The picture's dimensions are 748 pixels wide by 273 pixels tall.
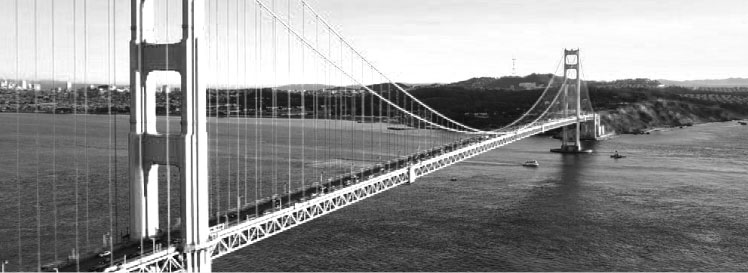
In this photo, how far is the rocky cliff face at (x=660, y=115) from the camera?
72.1 m

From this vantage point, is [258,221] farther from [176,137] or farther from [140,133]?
[140,133]

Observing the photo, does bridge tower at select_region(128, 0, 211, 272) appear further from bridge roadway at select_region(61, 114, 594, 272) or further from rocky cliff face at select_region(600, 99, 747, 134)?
rocky cliff face at select_region(600, 99, 747, 134)

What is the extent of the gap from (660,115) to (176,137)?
78.9m

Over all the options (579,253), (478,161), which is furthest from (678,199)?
(478,161)

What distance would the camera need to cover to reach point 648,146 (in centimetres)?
5491

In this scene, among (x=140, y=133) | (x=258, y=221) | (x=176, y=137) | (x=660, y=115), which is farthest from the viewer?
(x=660, y=115)

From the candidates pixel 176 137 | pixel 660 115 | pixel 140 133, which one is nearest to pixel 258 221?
pixel 176 137

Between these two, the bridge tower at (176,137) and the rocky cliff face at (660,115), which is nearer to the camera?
the bridge tower at (176,137)

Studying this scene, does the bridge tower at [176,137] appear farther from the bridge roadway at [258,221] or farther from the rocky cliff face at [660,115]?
the rocky cliff face at [660,115]

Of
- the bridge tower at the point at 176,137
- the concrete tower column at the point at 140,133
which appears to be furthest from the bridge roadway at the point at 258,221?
the concrete tower column at the point at 140,133

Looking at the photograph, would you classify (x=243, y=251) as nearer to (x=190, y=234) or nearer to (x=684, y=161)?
(x=190, y=234)

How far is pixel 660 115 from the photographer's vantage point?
81688mm

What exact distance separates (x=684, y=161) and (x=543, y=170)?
999 centimetres

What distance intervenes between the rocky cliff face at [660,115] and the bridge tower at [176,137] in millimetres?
63024
